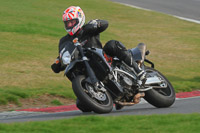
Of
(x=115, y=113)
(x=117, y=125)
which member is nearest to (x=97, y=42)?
(x=115, y=113)

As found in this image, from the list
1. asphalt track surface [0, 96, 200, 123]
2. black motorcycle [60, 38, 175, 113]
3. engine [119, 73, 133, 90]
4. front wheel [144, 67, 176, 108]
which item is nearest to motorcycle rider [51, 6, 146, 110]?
black motorcycle [60, 38, 175, 113]

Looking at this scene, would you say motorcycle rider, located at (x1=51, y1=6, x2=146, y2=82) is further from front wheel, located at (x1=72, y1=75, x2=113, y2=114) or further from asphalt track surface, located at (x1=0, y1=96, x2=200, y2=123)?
front wheel, located at (x1=72, y1=75, x2=113, y2=114)

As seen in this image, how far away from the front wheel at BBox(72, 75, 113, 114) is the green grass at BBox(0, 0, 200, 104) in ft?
9.37

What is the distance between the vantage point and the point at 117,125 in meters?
6.34

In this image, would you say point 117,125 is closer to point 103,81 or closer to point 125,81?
point 103,81

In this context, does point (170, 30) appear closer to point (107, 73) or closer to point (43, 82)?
point (43, 82)

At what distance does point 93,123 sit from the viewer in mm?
6566

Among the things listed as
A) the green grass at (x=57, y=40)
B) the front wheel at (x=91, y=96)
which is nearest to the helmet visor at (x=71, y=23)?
the front wheel at (x=91, y=96)

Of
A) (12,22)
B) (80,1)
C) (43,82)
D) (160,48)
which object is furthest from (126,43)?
(80,1)

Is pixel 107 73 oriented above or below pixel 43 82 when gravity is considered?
above

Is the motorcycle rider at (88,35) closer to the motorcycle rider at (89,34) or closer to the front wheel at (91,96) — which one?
the motorcycle rider at (89,34)

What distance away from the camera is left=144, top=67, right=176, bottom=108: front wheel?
861 centimetres

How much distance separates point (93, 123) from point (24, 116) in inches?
95.6

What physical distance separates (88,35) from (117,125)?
2.33 meters
